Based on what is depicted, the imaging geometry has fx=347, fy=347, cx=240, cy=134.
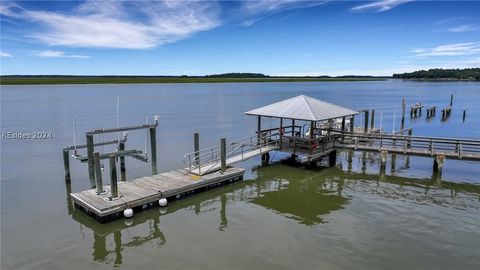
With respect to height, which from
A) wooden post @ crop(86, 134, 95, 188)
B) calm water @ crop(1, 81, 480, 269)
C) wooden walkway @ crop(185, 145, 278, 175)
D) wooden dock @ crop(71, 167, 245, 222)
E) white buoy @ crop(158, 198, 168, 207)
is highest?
wooden post @ crop(86, 134, 95, 188)

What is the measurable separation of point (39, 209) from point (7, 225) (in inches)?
55.5

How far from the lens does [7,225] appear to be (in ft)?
38.0

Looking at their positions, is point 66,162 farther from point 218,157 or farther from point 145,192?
point 218,157

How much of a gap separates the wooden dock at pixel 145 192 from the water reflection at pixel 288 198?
30cm

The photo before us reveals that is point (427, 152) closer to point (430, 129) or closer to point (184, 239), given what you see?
point (184, 239)

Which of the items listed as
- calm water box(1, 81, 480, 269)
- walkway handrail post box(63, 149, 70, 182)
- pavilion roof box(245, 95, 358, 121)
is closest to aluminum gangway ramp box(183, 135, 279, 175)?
calm water box(1, 81, 480, 269)

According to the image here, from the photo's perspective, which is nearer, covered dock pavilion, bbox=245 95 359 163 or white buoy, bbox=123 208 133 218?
white buoy, bbox=123 208 133 218

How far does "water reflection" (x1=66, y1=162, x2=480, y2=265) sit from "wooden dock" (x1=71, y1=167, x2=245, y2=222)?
30 cm

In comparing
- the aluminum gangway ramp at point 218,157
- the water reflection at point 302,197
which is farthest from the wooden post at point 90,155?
the water reflection at point 302,197

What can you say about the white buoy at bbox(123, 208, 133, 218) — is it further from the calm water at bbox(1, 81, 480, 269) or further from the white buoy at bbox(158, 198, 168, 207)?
the white buoy at bbox(158, 198, 168, 207)

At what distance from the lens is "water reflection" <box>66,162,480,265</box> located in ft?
36.3

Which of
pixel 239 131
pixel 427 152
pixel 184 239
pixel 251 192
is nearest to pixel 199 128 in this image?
pixel 239 131

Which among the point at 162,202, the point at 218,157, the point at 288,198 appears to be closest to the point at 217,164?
the point at 218,157

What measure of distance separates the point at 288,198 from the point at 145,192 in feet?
19.0
